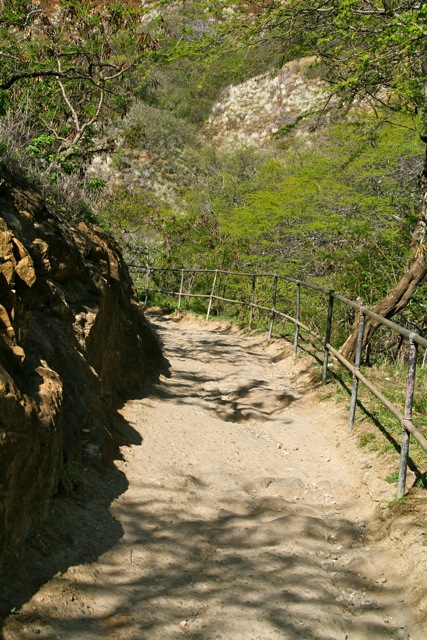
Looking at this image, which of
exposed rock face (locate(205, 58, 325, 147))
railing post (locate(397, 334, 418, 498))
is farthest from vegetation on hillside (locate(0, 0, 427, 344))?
exposed rock face (locate(205, 58, 325, 147))

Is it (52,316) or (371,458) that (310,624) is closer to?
(371,458)

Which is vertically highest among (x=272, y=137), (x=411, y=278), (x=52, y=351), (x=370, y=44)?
(x=370, y=44)

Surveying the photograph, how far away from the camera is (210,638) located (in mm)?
2756

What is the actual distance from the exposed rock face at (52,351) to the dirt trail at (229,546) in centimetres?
32

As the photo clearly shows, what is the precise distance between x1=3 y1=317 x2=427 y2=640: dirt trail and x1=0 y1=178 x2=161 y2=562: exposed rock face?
0.32 meters

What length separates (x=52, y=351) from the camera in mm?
4203

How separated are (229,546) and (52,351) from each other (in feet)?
5.69

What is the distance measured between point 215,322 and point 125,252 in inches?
233

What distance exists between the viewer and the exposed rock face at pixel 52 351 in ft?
9.69

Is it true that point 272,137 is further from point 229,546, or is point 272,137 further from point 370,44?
point 229,546

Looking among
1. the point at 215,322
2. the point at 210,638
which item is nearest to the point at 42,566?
the point at 210,638

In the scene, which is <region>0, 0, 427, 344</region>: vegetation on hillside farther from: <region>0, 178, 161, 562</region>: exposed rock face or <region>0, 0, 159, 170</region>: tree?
<region>0, 178, 161, 562</region>: exposed rock face

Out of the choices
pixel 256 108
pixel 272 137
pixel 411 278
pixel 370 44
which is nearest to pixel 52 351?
pixel 411 278

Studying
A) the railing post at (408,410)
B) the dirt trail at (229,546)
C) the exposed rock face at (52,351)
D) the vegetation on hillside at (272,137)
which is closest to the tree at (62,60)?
the vegetation on hillside at (272,137)
